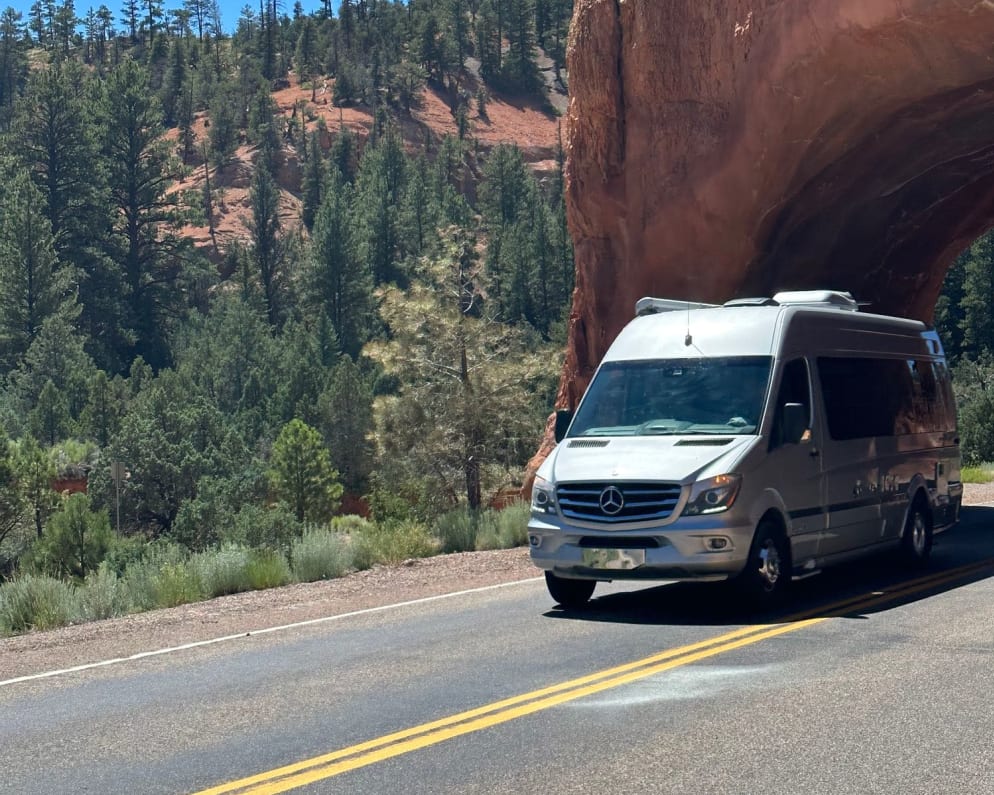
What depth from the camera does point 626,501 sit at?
421 inches

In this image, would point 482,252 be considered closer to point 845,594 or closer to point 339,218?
point 339,218

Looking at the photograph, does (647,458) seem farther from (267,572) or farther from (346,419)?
(346,419)

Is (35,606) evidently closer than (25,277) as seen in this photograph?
Yes

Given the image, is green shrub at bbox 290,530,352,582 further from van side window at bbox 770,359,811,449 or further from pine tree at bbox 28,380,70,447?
pine tree at bbox 28,380,70,447

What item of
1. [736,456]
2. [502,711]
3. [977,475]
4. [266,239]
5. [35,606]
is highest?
[266,239]

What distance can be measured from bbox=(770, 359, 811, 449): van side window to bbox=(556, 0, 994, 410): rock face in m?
7.90

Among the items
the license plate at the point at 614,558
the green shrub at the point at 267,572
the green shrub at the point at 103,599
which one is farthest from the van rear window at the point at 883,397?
the green shrub at the point at 103,599

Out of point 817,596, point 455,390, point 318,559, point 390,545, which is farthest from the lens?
point 455,390

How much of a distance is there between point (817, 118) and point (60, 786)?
54.6 ft

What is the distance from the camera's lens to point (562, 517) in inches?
434

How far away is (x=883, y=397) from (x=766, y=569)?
3364 millimetres

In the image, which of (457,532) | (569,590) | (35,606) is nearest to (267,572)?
(35,606)

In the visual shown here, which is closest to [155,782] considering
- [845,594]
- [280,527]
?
[845,594]

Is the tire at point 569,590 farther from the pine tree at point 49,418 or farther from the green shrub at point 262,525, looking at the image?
the pine tree at point 49,418
